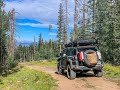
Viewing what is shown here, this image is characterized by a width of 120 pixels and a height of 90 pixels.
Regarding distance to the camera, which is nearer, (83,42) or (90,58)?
(90,58)

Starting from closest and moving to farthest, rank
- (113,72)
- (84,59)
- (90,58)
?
(90,58)
(84,59)
(113,72)

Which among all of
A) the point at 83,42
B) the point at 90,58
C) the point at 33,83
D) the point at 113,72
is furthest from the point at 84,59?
the point at 113,72

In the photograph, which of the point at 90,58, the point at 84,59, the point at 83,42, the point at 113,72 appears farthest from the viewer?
the point at 113,72

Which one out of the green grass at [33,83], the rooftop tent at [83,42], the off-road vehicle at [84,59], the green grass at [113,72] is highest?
the rooftop tent at [83,42]

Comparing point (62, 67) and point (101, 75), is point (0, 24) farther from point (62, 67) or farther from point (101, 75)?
point (101, 75)

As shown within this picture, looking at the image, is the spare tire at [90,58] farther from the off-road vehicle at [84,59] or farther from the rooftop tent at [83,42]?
the rooftop tent at [83,42]

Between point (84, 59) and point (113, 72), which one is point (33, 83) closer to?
point (84, 59)

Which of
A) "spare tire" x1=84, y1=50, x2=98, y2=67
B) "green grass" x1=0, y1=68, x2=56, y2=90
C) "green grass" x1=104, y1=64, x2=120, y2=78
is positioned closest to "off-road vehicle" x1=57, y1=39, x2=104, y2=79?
"spare tire" x1=84, y1=50, x2=98, y2=67

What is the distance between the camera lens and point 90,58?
18234 mm

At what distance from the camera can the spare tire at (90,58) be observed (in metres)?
18.2

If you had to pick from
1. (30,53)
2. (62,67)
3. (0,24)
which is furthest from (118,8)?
(30,53)

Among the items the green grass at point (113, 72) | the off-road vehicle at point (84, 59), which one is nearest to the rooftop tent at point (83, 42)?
the off-road vehicle at point (84, 59)

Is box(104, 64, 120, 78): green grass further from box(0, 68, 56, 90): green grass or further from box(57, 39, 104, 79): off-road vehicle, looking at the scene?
box(0, 68, 56, 90): green grass

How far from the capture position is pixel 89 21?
56.2 meters
